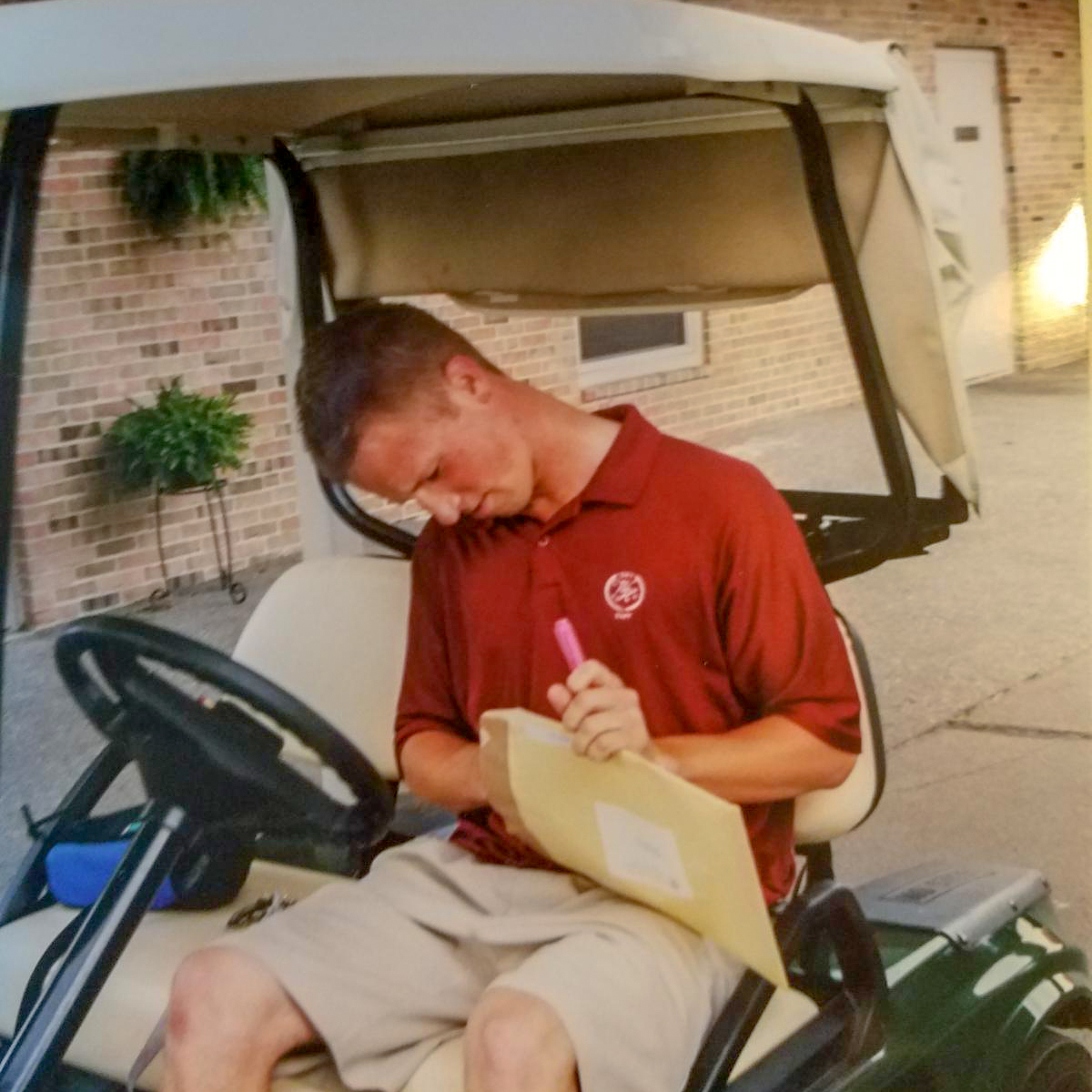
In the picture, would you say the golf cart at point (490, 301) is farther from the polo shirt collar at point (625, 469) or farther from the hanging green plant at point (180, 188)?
the hanging green plant at point (180, 188)

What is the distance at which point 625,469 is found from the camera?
1.51 metres

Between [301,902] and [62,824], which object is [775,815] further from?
[62,824]

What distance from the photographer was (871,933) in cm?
151

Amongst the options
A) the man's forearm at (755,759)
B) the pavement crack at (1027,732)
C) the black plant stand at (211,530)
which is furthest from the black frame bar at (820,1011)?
the black plant stand at (211,530)

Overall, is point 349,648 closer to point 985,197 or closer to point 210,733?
point 210,733

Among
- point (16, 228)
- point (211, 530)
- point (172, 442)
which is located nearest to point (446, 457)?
point (16, 228)

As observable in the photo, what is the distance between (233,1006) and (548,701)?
0.37m

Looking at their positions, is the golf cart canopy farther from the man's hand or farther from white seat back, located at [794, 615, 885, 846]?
the man's hand

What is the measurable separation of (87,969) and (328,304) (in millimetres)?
1087

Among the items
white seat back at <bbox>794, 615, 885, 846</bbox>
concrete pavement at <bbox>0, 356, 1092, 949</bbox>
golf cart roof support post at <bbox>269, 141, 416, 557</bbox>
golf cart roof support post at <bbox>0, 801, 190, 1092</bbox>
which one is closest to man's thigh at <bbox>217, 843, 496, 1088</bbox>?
golf cart roof support post at <bbox>0, 801, 190, 1092</bbox>

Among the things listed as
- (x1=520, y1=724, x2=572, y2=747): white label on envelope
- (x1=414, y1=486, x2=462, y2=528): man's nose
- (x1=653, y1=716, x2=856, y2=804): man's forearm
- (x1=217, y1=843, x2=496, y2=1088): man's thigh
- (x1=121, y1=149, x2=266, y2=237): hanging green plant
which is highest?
(x1=121, y1=149, x2=266, y2=237): hanging green plant

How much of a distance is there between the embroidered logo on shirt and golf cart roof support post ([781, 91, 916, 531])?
0.46 m

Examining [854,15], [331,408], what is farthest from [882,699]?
[331,408]

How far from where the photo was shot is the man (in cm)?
135
